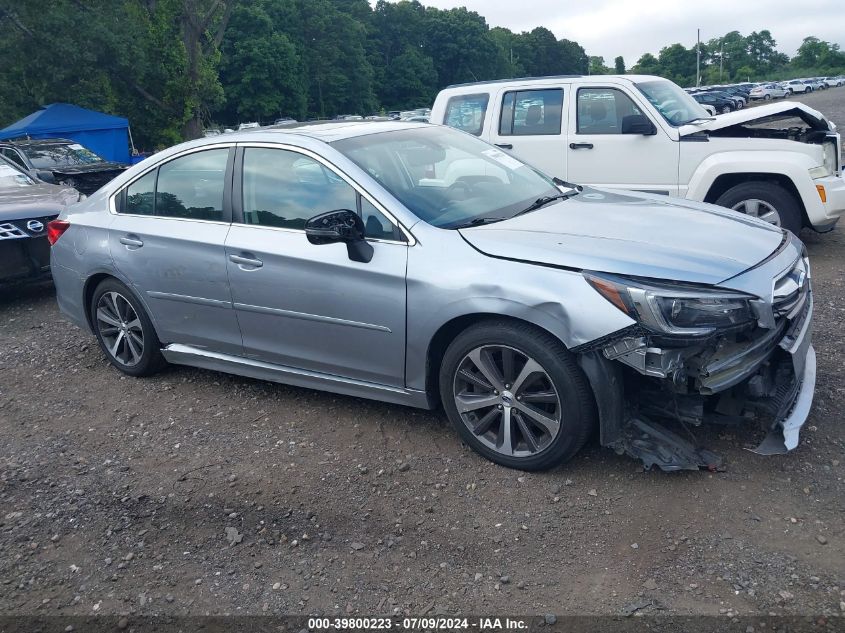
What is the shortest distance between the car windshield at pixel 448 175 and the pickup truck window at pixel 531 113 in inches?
135

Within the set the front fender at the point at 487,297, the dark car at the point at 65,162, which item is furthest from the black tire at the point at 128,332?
the dark car at the point at 65,162

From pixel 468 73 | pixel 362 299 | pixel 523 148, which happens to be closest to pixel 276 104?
pixel 468 73

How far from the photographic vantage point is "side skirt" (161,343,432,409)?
4051 mm

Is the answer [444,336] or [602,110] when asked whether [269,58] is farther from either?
[444,336]

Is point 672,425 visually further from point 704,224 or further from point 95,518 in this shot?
point 95,518

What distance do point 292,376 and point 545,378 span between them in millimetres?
1637

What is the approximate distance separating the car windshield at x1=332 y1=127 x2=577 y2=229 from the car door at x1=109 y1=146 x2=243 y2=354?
95 cm

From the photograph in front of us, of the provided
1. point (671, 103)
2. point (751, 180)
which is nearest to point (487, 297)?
point (751, 180)

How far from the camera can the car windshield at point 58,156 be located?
12953mm

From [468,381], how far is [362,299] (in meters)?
0.72

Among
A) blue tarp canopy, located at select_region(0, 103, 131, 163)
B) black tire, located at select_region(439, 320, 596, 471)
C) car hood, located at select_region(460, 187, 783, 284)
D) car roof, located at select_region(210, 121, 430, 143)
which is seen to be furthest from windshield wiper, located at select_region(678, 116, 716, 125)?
blue tarp canopy, located at select_region(0, 103, 131, 163)

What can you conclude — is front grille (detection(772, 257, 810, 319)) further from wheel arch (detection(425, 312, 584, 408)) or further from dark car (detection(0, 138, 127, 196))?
dark car (detection(0, 138, 127, 196))

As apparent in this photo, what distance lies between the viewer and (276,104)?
64250mm

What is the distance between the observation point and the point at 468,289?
363cm
